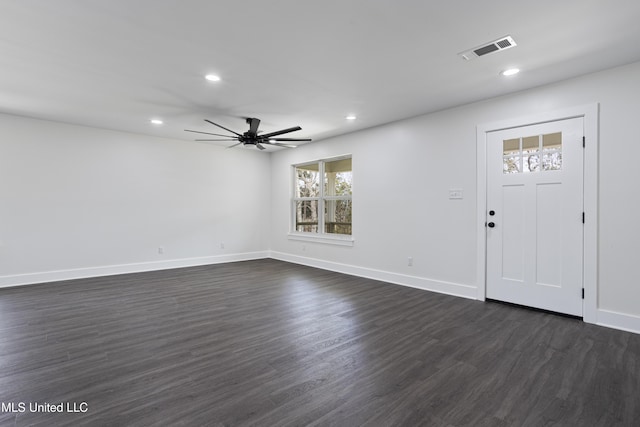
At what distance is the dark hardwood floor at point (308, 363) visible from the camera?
5.80ft

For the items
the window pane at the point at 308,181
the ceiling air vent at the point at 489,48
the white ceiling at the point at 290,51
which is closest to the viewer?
the white ceiling at the point at 290,51

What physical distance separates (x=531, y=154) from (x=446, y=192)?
1090 millimetres

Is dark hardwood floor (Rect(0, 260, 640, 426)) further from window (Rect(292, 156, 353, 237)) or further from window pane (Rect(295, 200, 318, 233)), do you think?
window pane (Rect(295, 200, 318, 233))

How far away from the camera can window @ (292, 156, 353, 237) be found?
607cm

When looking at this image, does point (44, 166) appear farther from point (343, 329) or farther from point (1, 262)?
point (343, 329)

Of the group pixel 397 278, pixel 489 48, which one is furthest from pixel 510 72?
pixel 397 278

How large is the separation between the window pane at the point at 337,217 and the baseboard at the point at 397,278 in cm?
69

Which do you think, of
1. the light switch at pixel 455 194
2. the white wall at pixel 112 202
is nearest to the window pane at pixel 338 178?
the white wall at pixel 112 202

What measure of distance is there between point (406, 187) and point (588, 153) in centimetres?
219

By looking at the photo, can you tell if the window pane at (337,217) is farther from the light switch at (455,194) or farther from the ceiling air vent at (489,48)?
the ceiling air vent at (489,48)

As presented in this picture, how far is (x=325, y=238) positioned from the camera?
618 cm

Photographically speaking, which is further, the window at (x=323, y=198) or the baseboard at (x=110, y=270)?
the window at (x=323, y=198)

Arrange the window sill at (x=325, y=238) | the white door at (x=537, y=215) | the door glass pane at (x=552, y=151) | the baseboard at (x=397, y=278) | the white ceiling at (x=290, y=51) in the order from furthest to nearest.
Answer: the window sill at (x=325, y=238) < the baseboard at (x=397, y=278) < the door glass pane at (x=552, y=151) < the white door at (x=537, y=215) < the white ceiling at (x=290, y=51)

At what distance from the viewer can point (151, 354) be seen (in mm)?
2477
